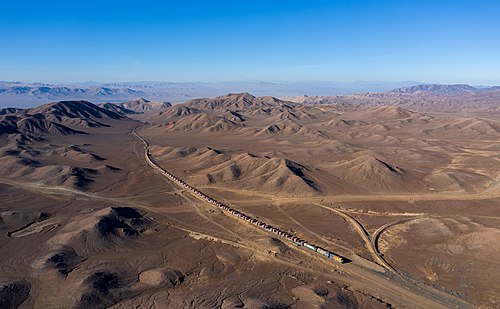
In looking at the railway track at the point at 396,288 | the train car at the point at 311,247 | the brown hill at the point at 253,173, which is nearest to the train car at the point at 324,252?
the train car at the point at 311,247

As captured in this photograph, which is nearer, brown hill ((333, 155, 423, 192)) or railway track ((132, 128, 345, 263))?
railway track ((132, 128, 345, 263))

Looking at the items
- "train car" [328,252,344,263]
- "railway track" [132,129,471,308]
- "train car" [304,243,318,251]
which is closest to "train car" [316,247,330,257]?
"train car" [328,252,344,263]

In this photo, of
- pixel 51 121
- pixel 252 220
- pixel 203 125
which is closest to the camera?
pixel 252 220

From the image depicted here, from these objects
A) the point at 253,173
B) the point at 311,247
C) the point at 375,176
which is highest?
the point at 375,176

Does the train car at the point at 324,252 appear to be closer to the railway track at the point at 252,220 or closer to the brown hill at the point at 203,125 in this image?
the railway track at the point at 252,220

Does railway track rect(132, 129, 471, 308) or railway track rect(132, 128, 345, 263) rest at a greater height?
railway track rect(132, 128, 345, 263)

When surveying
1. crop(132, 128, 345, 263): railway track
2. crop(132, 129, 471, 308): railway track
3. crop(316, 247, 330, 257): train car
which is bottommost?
crop(132, 129, 471, 308): railway track

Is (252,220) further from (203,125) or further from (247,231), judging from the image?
(203,125)

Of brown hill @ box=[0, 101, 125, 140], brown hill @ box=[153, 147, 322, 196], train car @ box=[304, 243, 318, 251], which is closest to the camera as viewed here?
train car @ box=[304, 243, 318, 251]

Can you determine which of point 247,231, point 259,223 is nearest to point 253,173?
point 259,223

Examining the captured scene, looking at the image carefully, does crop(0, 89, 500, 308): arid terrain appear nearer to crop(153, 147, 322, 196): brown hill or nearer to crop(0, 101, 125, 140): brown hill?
crop(153, 147, 322, 196): brown hill
